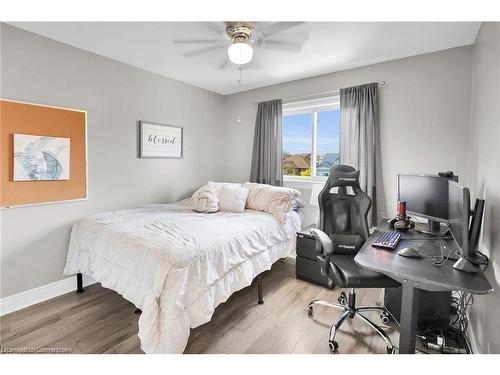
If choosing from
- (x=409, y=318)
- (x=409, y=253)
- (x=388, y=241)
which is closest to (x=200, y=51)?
(x=388, y=241)

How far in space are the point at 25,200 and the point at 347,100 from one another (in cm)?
345

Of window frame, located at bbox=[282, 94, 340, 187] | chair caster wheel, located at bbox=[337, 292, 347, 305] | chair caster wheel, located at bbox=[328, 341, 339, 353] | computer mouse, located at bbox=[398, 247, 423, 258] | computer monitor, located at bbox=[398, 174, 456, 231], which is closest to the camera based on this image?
computer mouse, located at bbox=[398, 247, 423, 258]

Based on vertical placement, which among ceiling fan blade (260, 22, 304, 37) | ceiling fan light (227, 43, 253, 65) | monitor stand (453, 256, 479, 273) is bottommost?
monitor stand (453, 256, 479, 273)

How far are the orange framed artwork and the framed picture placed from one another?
0.66 meters

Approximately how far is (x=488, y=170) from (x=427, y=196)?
0.50 meters

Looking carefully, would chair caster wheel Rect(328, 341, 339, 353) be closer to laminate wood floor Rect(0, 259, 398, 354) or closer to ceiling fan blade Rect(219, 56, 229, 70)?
laminate wood floor Rect(0, 259, 398, 354)

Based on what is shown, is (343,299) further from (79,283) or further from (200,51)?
(200,51)

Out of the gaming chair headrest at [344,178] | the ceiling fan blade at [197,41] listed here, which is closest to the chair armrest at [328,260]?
the gaming chair headrest at [344,178]

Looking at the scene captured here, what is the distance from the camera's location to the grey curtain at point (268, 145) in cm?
365

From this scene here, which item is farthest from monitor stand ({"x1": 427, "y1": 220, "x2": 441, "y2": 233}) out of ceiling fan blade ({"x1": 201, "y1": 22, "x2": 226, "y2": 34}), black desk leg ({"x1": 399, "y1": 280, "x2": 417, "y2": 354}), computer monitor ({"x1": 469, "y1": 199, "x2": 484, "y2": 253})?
ceiling fan blade ({"x1": 201, "y1": 22, "x2": 226, "y2": 34})

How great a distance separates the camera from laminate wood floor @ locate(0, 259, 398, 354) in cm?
182

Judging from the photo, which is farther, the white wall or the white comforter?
the white wall
